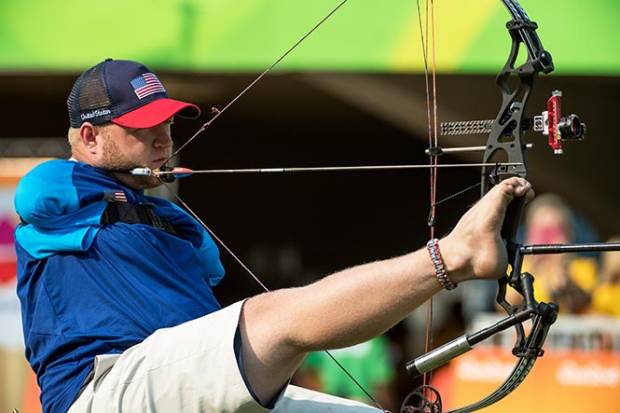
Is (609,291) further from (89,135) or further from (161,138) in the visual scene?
(89,135)

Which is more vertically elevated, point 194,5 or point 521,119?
point 521,119

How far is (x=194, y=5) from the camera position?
675 centimetres

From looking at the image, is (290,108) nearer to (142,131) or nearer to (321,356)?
(321,356)

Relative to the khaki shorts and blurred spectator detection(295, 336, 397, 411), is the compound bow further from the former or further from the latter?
blurred spectator detection(295, 336, 397, 411)

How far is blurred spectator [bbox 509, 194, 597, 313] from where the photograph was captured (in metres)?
6.31

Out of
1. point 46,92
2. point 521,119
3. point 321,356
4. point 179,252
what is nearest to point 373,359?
point 321,356

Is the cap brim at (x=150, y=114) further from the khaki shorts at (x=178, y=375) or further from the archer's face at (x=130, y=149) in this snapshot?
the khaki shorts at (x=178, y=375)

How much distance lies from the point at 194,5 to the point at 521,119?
158 inches

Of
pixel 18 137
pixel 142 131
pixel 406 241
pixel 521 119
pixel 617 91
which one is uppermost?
pixel 521 119

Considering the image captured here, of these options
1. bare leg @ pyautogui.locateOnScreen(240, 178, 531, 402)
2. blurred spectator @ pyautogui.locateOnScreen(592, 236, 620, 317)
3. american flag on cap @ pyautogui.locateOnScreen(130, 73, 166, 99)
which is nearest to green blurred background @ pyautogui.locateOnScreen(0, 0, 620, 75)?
blurred spectator @ pyautogui.locateOnScreen(592, 236, 620, 317)

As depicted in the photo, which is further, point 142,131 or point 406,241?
point 406,241

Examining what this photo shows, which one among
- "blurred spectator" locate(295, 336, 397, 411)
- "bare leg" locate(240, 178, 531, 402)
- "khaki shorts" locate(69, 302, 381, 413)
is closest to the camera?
A: "bare leg" locate(240, 178, 531, 402)

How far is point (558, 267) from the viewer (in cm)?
639

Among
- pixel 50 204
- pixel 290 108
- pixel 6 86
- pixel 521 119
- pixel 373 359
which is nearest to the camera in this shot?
pixel 521 119
